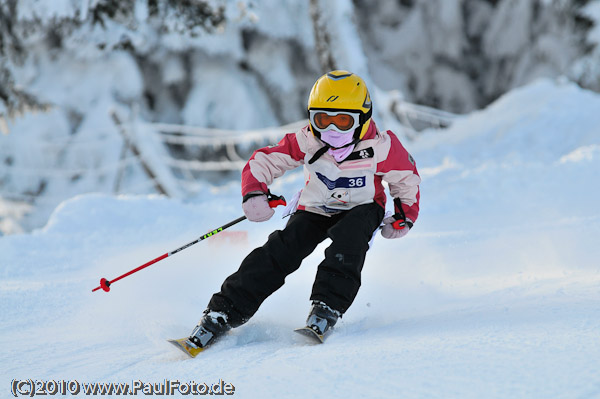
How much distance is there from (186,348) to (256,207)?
649 millimetres

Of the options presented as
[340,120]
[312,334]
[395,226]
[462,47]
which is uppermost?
[340,120]

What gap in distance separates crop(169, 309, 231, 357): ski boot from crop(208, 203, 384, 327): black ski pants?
0.12ft

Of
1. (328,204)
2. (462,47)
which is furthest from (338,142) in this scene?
(462,47)

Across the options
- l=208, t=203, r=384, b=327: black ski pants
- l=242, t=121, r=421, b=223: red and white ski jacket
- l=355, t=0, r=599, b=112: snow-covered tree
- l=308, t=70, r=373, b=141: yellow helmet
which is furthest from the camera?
l=355, t=0, r=599, b=112: snow-covered tree

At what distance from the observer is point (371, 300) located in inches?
115

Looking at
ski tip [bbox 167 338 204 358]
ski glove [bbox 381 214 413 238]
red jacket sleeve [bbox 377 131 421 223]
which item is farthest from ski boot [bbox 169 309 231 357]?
red jacket sleeve [bbox 377 131 421 223]

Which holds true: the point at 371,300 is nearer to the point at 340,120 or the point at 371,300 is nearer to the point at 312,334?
the point at 312,334

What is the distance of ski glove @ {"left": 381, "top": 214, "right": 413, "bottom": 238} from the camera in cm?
268

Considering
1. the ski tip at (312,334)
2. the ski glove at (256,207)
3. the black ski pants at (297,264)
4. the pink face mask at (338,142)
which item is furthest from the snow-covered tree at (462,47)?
the ski tip at (312,334)

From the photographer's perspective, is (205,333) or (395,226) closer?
(205,333)

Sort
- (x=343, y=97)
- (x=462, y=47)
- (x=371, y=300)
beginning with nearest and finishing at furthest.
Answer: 1. (x=343, y=97)
2. (x=371, y=300)
3. (x=462, y=47)

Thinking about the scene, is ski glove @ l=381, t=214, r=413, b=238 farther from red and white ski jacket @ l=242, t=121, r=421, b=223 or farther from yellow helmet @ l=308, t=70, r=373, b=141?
yellow helmet @ l=308, t=70, r=373, b=141

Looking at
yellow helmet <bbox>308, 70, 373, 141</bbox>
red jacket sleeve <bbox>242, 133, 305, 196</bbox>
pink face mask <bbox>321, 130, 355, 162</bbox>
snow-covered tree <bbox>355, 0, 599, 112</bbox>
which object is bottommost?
snow-covered tree <bbox>355, 0, 599, 112</bbox>

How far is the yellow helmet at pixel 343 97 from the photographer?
100 inches
